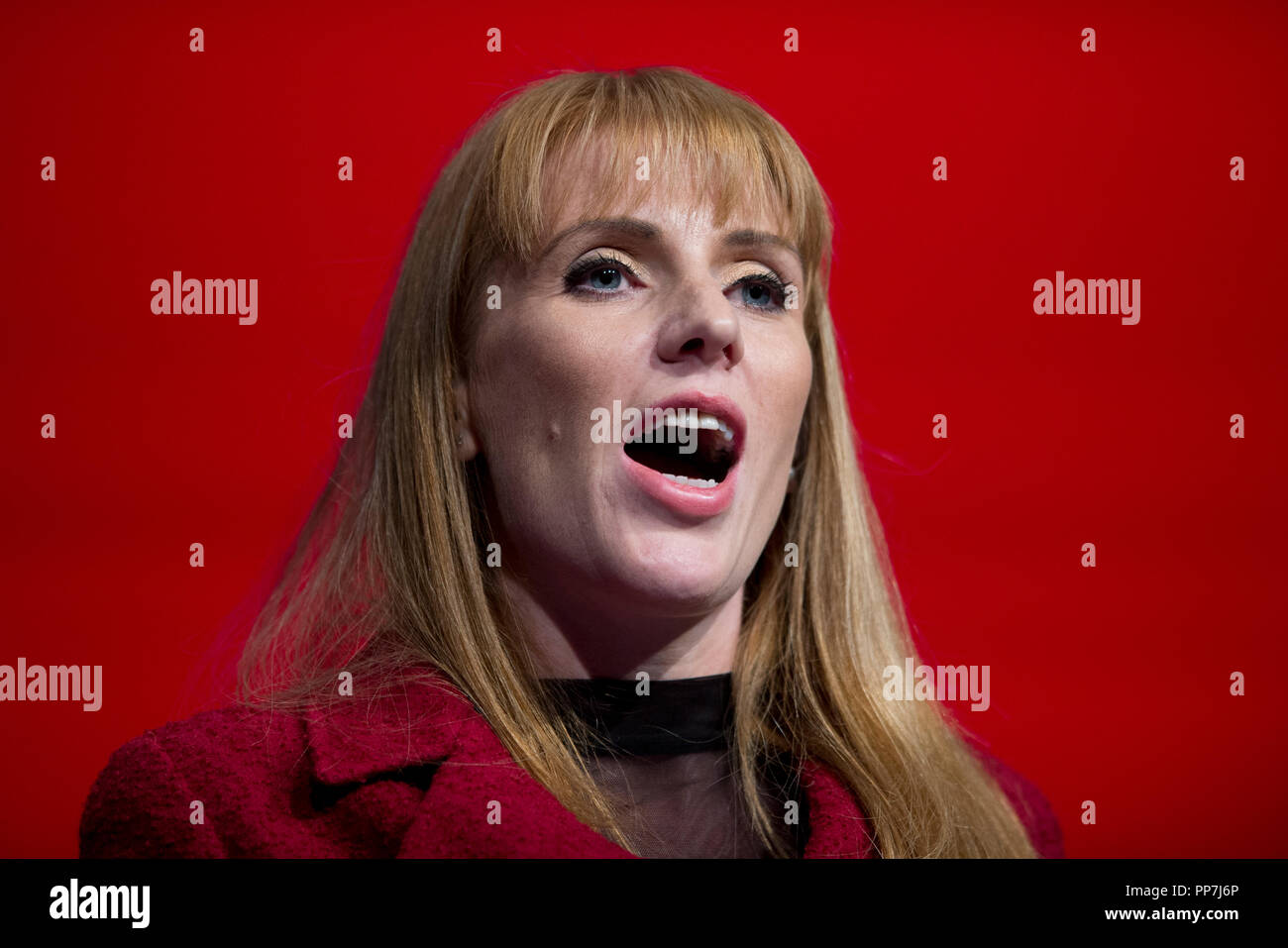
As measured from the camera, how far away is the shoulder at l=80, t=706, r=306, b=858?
154cm

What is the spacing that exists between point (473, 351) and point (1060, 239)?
122cm

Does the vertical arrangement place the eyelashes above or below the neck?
above

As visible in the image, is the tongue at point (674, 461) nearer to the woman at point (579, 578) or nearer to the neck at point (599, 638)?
the woman at point (579, 578)

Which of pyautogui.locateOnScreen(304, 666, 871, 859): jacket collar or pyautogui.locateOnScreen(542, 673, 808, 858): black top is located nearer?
pyautogui.locateOnScreen(304, 666, 871, 859): jacket collar

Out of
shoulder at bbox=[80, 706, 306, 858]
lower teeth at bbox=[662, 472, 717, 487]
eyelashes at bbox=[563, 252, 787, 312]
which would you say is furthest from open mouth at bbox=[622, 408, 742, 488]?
shoulder at bbox=[80, 706, 306, 858]

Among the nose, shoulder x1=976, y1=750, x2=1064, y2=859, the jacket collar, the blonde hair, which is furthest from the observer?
shoulder x1=976, y1=750, x2=1064, y2=859

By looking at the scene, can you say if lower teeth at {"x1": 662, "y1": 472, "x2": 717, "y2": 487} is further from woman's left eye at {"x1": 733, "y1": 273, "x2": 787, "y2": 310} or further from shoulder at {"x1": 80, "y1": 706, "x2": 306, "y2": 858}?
shoulder at {"x1": 80, "y1": 706, "x2": 306, "y2": 858}

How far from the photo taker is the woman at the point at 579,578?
→ 1583 millimetres

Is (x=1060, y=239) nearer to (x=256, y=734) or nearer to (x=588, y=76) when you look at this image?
(x=588, y=76)

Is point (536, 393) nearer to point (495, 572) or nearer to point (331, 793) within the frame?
point (495, 572)

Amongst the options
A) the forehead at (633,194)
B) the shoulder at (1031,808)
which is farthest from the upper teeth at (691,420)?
the shoulder at (1031,808)

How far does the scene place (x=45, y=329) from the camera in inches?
87.5
